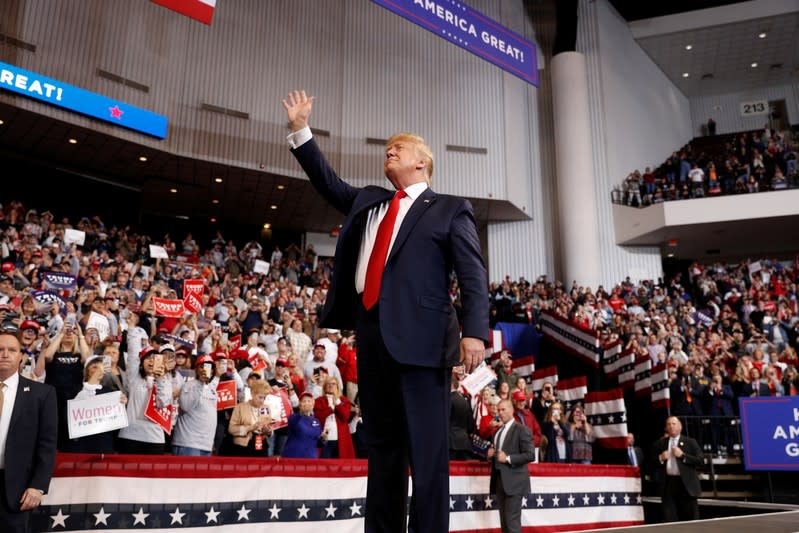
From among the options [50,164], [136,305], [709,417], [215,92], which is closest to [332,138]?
[215,92]

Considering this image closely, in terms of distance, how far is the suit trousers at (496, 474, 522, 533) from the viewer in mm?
6422

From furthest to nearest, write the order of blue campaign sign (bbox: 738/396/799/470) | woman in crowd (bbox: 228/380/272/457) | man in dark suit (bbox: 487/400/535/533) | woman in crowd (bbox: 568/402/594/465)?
woman in crowd (bbox: 568/402/594/465) → blue campaign sign (bbox: 738/396/799/470) → man in dark suit (bbox: 487/400/535/533) → woman in crowd (bbox: 228/380/272/457)

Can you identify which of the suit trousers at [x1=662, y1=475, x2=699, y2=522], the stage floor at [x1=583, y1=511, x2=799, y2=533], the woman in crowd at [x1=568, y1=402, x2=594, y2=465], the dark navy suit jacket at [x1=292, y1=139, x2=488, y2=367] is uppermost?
the dark navy suit jacket at [x1=292, y1=139, x2=488, y2=367]

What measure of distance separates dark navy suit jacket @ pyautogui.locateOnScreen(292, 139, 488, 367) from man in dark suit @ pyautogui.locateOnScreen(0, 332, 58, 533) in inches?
78.0

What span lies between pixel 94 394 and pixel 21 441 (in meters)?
2.13

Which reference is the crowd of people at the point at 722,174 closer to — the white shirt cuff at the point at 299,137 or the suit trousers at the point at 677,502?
the suit trousers at the point at 677,502

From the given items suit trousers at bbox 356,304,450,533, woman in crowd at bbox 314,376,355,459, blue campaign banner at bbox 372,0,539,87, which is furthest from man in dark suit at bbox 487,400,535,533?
blue campaign banner at bbox 372,0,539,87

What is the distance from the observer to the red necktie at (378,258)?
7.07 ft

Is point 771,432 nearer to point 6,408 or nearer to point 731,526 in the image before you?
point 731,526

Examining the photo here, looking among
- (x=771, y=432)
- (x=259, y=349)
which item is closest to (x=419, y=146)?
(x=259, y=349)

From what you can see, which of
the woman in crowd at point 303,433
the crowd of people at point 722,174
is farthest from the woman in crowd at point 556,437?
the crowd of people at point 722,174

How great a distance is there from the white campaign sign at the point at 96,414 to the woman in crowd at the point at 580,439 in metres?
6.00

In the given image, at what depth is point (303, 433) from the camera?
6.49 meters

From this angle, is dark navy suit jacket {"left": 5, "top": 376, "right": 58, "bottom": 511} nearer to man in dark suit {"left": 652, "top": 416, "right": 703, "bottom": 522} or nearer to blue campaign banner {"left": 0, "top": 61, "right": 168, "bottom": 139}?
man in dark suit {"left": 652, "top": 416, "right": 703, "bottom": 522}
